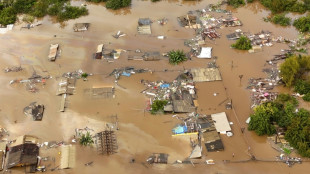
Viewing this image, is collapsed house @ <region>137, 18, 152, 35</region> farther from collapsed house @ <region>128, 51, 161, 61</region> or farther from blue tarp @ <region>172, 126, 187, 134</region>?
blue tarp @ <region>172, 126, 187, 134</region>

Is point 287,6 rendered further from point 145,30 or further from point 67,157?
point 67,157

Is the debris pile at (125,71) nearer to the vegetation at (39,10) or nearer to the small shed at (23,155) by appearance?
the small shed at (23,155)

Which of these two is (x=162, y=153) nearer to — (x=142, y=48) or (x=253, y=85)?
(x=253, y=85)

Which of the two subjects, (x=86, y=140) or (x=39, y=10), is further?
(x=39, y=10)

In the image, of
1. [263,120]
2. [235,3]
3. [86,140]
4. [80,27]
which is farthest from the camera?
[235,3]

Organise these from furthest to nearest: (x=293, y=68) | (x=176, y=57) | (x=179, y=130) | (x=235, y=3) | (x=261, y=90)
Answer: (x=235, y=3)
(x=176, y=57)
(x=261, y=90)
(x=293, y=68)
(x=179, y=130)

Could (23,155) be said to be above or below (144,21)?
below

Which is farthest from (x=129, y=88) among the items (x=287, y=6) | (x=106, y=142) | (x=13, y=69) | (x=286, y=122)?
(x=287, y=6)

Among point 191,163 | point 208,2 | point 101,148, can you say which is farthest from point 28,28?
point 191,163
